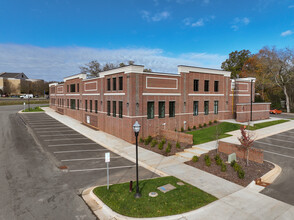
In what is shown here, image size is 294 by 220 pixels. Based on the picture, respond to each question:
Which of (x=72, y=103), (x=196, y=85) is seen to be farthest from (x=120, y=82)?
(x=72, y=103)

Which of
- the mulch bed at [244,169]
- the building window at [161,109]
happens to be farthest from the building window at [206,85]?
the mulch bed at [244,169]

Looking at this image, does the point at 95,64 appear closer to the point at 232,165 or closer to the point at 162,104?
the point at 162,104

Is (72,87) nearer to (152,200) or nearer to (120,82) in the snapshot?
(120,82)

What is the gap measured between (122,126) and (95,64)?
200ft

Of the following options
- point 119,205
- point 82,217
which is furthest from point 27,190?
point 119,205

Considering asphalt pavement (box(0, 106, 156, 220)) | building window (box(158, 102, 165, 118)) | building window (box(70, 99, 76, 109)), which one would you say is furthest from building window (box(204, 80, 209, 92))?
building window (box(70, 99, 76, 109))

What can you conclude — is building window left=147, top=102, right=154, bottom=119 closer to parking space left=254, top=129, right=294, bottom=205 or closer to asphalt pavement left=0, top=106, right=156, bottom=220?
asphalt pavement left=0, top=106, right=156, bottom=220

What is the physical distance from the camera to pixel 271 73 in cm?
4975

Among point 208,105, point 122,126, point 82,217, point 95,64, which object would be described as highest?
point 95,64

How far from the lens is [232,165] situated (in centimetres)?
1478

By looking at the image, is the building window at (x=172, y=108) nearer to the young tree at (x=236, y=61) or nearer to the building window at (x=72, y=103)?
the building window at (x=72, y=103)

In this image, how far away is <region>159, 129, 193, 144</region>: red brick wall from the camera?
21016 millimetres

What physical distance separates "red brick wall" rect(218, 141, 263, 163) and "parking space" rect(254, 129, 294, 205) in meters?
1.83

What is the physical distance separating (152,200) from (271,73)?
5210 centimetres
